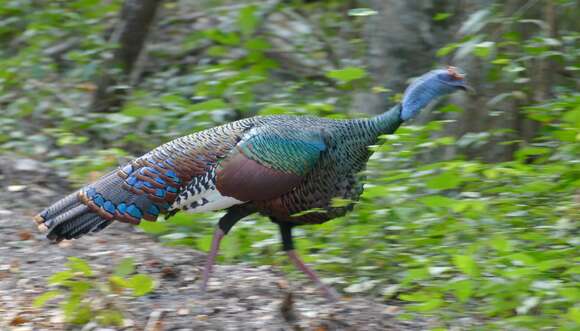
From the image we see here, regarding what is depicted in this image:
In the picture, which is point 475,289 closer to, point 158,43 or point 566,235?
point 566,235

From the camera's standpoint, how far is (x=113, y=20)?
1048 centimetres

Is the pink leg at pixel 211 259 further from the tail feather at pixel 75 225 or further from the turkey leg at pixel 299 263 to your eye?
the tail feather at pixel 75 225

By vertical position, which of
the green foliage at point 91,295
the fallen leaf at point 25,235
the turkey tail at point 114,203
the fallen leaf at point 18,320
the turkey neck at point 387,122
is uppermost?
the turkey neck at point 387,122

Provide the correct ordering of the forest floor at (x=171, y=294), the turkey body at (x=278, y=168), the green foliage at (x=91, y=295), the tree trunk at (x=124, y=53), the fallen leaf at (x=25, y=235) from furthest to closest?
the tree trunk at (x=124, y=53) → the fallen leaf at (x=25, y=235) → the turkey body at (x=278, y=168) → the forest floor at (x=171, y=294) → the green foliage at (x=91, y=295)

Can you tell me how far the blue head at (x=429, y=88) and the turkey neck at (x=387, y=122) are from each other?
0.04 meters

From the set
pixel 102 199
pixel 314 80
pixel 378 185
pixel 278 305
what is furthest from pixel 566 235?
pixel 314 80

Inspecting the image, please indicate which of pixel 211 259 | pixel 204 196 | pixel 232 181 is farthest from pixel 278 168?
pixel 211 259

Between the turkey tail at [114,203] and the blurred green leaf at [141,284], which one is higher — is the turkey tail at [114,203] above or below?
above

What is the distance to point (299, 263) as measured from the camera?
5574 mm

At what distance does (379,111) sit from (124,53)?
3.09 meters

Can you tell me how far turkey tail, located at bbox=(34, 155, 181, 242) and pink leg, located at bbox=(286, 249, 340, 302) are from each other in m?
0.83

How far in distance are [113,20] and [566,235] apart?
6491mm

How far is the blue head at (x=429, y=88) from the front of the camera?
5.55m

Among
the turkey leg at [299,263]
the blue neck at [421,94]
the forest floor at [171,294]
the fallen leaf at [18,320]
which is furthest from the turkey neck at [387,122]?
the fallen leaf at [18,320]
